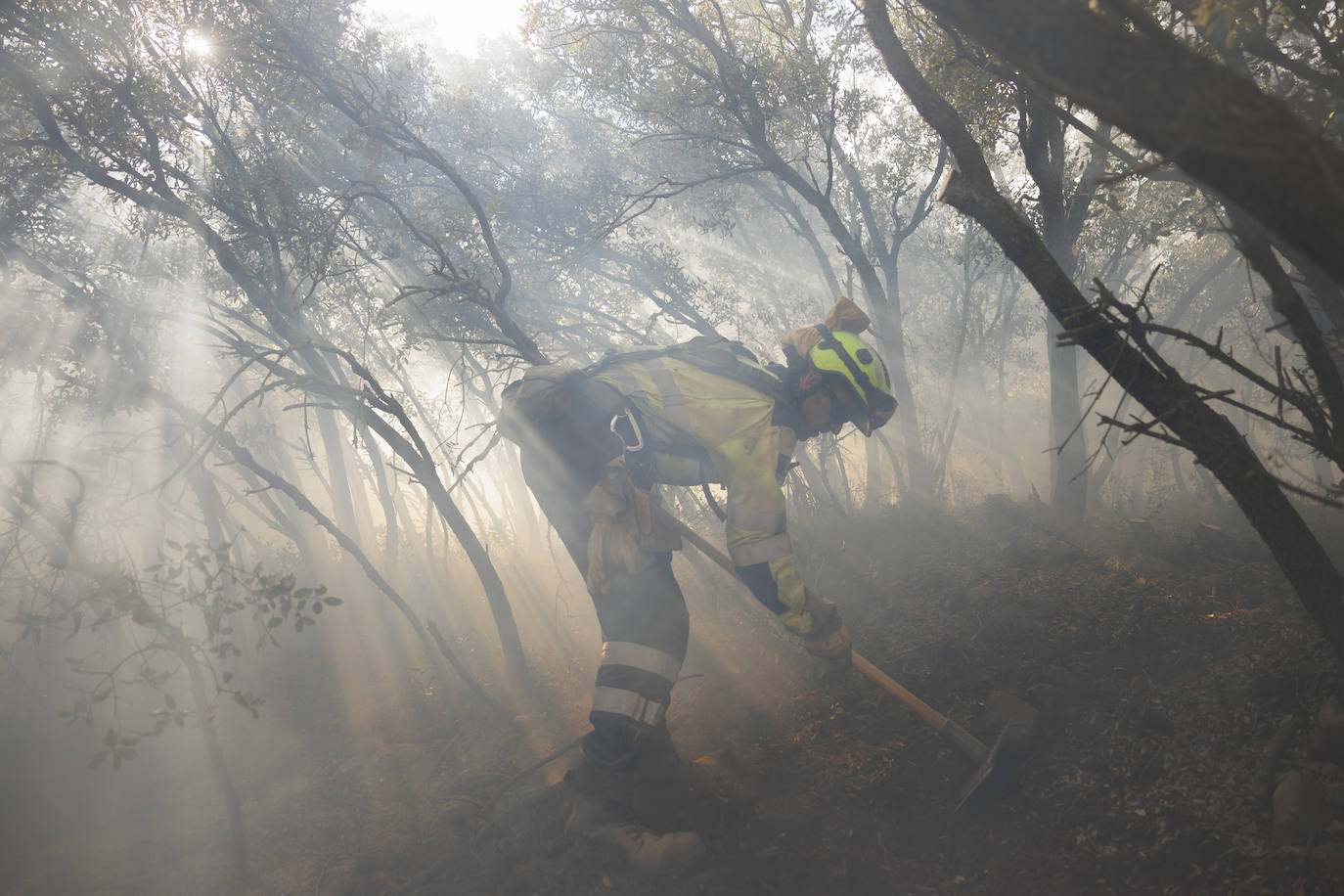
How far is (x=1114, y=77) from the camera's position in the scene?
1.56m

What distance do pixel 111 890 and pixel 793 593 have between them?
538 centimetres

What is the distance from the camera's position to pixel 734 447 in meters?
3.77

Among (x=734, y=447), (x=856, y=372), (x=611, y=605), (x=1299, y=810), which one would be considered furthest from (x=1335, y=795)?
(x=611, y=605)

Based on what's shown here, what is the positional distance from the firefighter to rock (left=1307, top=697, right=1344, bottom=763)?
6.60ft

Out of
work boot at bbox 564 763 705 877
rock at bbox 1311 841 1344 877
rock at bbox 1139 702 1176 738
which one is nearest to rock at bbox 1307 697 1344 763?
rock at bbox 1311 841 1344 877

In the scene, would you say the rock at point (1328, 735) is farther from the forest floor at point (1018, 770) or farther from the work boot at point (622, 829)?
the work boot at point (622, 829)

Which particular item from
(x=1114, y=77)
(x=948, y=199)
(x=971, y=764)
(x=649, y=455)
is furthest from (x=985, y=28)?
(x=971, y=764)

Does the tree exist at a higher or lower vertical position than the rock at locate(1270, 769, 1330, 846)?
higher

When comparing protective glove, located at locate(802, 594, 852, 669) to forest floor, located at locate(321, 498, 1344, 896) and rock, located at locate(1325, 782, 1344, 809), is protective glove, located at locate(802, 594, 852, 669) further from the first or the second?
rock, located at locate(1325, 782, 1344, 809)

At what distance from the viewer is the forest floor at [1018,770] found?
2.91m

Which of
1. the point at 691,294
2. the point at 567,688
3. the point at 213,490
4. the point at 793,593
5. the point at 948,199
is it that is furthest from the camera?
the point at 691,294

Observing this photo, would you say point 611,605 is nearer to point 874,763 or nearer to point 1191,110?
point 874,763

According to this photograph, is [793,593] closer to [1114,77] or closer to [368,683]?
[1114,77]

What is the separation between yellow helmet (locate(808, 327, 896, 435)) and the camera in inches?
153
